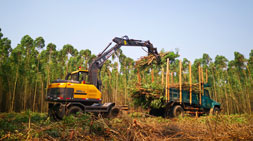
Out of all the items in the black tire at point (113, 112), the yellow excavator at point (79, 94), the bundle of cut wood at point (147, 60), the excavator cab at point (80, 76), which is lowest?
the black tire at point (113, 112)

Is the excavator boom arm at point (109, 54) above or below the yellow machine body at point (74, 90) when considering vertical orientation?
above

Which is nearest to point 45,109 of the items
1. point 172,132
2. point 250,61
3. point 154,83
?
point 154,83

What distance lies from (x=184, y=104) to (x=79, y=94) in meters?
6.83

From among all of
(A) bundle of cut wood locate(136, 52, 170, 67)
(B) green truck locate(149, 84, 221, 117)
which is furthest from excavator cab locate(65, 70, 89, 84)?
(B) green truck locate(149, 84, 221, 117)

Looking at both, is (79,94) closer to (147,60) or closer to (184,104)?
(147,60)

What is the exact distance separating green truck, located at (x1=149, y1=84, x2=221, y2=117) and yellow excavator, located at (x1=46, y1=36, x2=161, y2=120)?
2744 mm

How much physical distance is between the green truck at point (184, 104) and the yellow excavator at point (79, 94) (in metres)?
2.74

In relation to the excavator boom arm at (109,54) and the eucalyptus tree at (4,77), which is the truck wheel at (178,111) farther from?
the eucalyptus tree at (4,77)

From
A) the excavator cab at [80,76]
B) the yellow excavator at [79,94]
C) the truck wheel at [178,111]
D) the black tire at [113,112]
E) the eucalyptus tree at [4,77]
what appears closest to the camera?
the yellow excavator at [79,94]

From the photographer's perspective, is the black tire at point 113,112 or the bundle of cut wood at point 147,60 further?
the bundle of cut wood at point 147,60

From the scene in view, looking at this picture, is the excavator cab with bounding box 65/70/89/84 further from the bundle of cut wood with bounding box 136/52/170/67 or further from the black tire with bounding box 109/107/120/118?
the bundle of cut wood with bounding box 136/52/170/67

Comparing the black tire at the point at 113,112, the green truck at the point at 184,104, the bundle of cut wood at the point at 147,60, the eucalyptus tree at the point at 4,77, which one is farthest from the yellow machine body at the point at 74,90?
the eucalyptus tree at the point at 4,77

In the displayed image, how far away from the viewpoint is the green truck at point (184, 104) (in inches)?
454

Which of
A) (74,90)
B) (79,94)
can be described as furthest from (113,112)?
(74,90)
